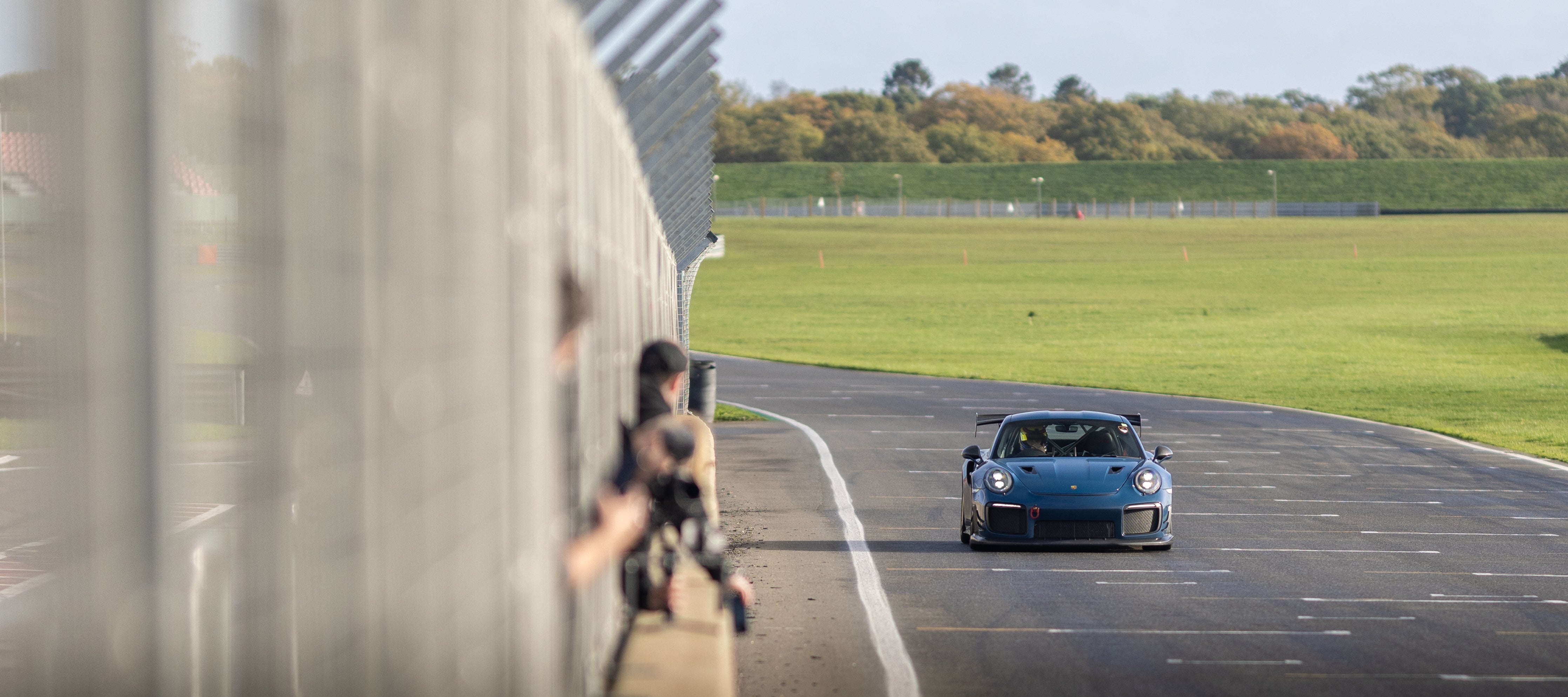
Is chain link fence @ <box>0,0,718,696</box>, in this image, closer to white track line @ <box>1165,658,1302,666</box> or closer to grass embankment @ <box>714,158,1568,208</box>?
white track line @ <box>1165,658,1302,666</box>

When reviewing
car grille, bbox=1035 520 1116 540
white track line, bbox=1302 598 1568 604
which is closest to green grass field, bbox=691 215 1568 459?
car grille, bbox=1035 520 1116 540

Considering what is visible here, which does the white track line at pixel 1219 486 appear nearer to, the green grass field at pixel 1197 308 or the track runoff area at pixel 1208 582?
the track runoff area at pixel 1208 582

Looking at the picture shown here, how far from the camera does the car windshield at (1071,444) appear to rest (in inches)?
547

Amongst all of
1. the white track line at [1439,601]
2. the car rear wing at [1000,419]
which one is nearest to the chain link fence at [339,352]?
the white track line at [1439,601]

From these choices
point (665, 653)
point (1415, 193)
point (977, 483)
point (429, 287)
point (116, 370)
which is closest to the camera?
point (116, 370)

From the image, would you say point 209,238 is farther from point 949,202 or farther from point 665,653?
point 949,202

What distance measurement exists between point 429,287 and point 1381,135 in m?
168

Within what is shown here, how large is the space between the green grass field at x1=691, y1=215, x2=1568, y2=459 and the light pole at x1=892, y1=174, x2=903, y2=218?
12.5m

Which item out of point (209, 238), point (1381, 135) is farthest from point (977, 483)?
point (1381, 135)

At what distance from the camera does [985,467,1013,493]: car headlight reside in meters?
12.9

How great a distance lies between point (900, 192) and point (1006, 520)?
115 m

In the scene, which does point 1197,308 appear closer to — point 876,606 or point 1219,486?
point 1219,486

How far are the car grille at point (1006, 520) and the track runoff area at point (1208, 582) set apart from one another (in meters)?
0.27

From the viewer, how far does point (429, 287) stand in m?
2.86
